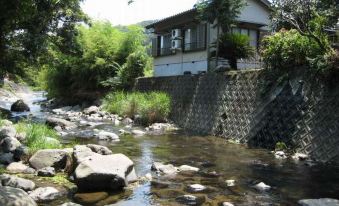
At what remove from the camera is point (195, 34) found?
30.9 metres

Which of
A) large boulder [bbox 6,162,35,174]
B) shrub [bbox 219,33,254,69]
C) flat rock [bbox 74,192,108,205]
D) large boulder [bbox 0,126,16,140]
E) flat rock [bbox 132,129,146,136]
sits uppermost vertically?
shrub [bbox 219,33,254,69]

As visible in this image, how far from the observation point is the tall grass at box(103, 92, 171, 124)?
23.9m

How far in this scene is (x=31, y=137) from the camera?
12.9 m

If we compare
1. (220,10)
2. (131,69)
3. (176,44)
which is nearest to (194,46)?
(176,44)

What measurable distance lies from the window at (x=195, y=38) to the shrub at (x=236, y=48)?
14.0ft

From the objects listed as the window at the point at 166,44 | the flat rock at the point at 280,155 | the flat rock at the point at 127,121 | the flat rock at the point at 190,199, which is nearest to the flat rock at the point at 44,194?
the flat rock at the point at 190,199

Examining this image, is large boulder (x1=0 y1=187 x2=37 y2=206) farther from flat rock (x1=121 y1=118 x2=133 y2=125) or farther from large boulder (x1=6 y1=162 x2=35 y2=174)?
flat rock (x1=121 y1=118 x2=133 y2=125)

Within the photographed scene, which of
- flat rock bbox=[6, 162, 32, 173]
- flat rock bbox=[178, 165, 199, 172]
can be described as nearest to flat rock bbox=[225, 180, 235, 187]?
flat rock bbox=[178, 165, 199, 172]

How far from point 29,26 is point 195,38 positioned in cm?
1544

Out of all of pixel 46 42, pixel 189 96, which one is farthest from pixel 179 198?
pixel 189 96

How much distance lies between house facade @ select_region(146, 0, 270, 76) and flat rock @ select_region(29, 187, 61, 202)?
1849 cm

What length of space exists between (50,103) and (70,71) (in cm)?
633

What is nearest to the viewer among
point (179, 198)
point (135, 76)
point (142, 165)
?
point (179, 198)

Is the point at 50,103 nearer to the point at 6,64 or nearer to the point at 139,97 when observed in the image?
the point at 139,97
